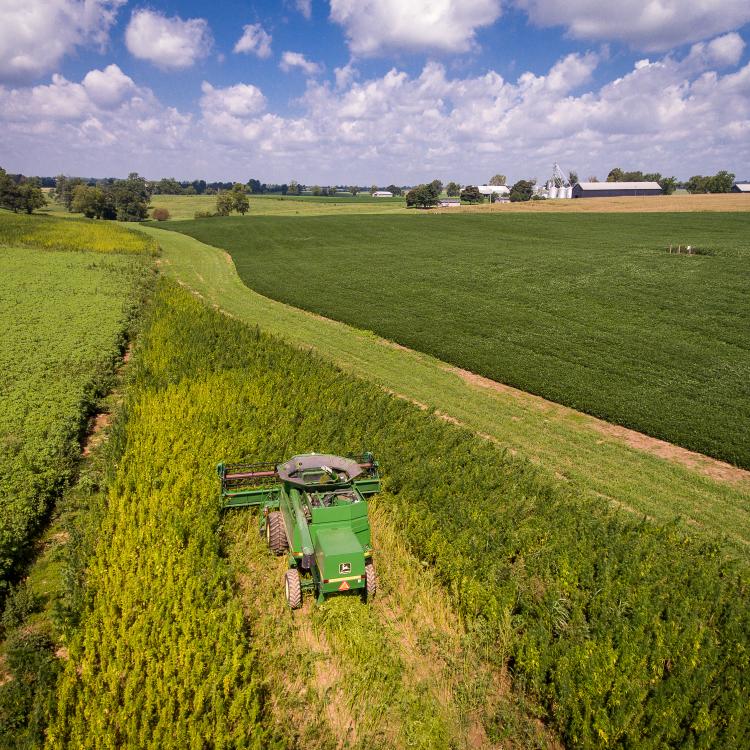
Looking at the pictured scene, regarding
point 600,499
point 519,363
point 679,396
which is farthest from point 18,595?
point 679,396

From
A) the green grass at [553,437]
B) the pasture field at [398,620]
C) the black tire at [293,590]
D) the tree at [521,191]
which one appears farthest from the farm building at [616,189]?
the black tire at [293,590]

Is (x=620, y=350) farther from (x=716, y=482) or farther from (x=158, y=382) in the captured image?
(x=158, y=382)

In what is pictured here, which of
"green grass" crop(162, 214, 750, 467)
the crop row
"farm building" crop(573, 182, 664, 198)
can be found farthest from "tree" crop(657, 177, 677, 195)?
the crop row

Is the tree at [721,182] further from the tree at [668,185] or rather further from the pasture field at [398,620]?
the pasture field at [398,620]

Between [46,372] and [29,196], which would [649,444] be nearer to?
[46,372]

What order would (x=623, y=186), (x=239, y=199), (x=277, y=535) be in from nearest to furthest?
(x=277, y=535) → (x=239, y=199) → (x=623, y=186)

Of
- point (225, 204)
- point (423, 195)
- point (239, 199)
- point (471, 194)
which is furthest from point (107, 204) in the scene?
point (471, 194)
